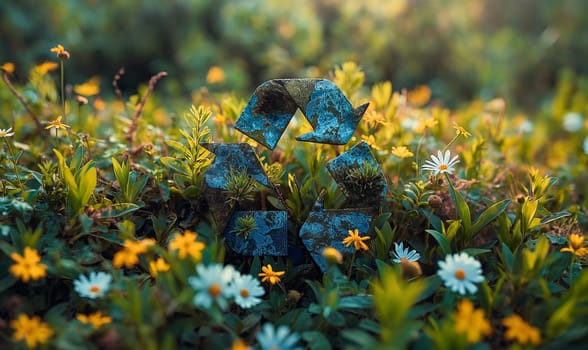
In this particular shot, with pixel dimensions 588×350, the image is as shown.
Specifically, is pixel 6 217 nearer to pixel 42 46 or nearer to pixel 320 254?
pixel 320 254

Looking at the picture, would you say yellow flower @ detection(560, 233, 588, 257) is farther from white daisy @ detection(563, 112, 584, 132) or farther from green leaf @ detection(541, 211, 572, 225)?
white daisy @ detection(563, 112, 584, 132)

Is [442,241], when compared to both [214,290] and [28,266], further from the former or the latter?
[28,266]

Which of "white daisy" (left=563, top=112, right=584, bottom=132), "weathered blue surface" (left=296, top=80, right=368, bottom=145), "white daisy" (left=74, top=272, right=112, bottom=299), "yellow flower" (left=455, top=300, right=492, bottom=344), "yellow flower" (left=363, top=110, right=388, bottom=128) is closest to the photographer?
"yellow flower" (left=455, top=300, right=492, bottom=344)

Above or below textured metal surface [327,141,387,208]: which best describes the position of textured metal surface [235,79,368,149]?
above

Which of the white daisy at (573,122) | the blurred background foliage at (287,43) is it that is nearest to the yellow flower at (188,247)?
the white daisy at (573,122)

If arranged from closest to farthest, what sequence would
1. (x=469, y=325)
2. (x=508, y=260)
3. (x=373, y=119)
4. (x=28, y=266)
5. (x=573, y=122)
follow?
(x=469, y=325) → (x=28, y=266) → (x=508, y=260) → (x=373, y=119) → (x=573, y=122)

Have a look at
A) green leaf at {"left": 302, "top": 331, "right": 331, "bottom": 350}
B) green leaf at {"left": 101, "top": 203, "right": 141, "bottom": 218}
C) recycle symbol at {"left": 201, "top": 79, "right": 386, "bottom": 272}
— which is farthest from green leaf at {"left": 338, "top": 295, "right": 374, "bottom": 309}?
green leaf at {"left": 101, "top": 203, "right": 141, "bottom": 218}

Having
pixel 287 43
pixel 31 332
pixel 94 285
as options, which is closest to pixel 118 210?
pixel 94 285

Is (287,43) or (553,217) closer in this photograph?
(553,217)
